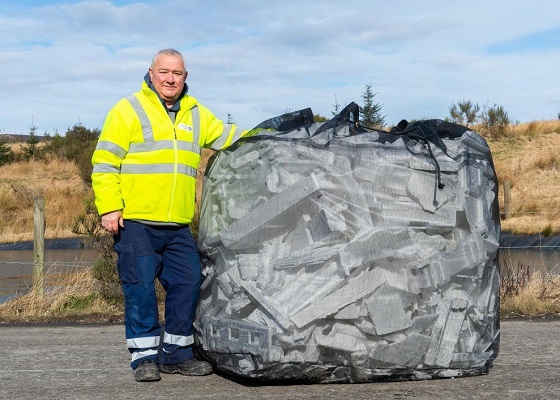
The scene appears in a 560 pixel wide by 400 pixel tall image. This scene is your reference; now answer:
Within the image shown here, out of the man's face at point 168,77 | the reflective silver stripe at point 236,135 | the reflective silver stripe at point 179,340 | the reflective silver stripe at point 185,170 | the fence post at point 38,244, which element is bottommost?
the reflective silver stripe at point 179,340

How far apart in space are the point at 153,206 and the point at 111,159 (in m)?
0.38

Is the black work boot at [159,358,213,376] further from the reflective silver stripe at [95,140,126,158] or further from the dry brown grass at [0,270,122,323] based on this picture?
the dry brown grass at [0,270,122,323]

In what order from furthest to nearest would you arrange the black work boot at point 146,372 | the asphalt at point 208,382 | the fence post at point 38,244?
the fence post at point 38,244 → the black work boot at point 146,372 → the asphalt at point 208,382

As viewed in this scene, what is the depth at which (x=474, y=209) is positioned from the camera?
5.38m

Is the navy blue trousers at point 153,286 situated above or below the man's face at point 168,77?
below

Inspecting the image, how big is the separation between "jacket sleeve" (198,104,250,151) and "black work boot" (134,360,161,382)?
1.45 m

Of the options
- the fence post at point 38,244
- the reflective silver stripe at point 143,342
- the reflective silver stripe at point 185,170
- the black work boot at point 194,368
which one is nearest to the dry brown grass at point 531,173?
the fence post at point 38,244

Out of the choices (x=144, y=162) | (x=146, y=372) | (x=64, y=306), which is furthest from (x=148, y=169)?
(x=64, y=306)

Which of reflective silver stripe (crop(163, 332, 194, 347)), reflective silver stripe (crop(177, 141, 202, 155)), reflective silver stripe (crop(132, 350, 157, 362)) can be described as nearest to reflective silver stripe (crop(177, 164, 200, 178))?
reflective silver stripe (crop(177, 141, 202, 155))

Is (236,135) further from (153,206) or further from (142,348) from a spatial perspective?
(142,348)

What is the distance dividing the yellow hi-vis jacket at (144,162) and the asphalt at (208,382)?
102cm

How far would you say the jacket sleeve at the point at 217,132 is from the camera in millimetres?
5945

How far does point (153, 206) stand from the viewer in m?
5.59

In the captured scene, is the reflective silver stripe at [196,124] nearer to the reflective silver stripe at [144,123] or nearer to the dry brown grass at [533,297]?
the reflective silver stripe at [144,123]
